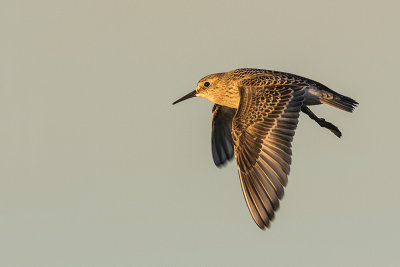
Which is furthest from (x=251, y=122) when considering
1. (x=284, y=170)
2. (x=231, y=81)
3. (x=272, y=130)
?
(x=231, y=81)

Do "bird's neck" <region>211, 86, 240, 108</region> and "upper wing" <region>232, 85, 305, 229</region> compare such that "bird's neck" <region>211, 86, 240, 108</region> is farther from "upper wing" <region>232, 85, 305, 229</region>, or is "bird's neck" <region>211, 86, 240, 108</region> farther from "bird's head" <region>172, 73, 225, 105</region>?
"upper wing" <region>232, 85, 305, 229</region>

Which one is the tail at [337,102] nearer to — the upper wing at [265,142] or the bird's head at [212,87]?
the upper wing at [265,142]

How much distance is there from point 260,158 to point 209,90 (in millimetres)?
4511

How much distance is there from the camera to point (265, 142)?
16500 millimetres

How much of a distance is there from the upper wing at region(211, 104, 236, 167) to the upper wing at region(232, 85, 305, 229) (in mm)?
2618

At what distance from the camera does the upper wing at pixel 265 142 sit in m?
15.5

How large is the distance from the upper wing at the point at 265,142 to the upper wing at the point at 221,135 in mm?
2618

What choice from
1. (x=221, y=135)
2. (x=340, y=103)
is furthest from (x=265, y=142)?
(x=221, y=135)

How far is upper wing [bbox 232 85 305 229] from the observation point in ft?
51.0

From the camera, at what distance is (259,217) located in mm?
15312

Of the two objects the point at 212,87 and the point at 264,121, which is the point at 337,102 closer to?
the point at 264,121

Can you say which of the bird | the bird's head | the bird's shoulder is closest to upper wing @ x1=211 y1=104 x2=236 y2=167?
the bird

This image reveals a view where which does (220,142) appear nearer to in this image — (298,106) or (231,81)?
(231,81)

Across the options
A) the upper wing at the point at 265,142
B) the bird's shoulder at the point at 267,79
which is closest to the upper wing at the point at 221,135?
the bird's shoulder at the point at 267,79
